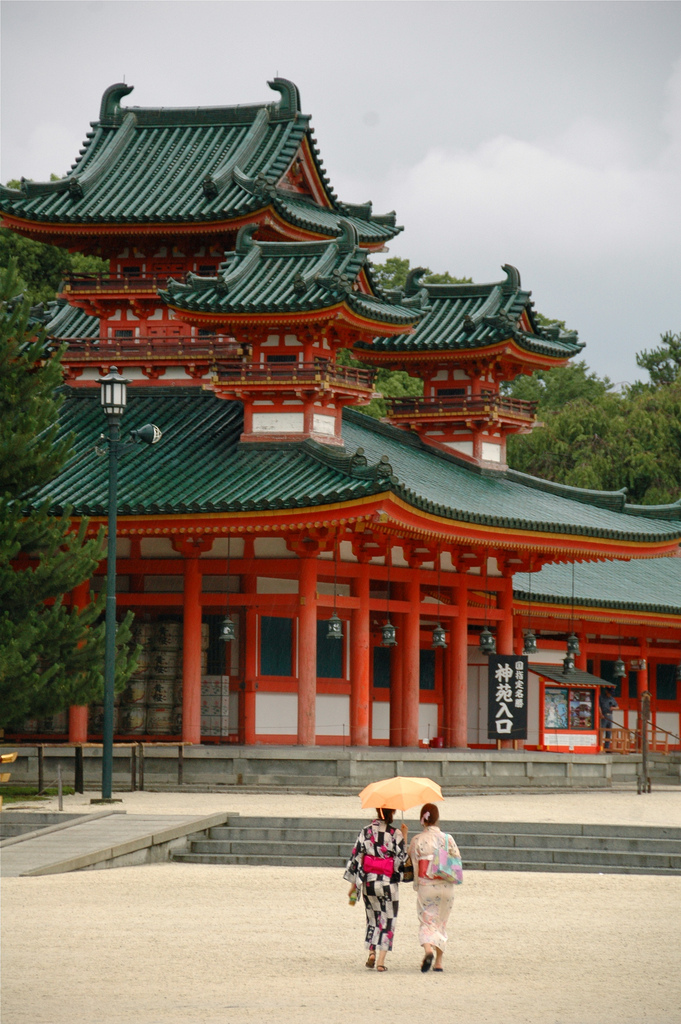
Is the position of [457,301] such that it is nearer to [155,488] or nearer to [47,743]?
[155,488]

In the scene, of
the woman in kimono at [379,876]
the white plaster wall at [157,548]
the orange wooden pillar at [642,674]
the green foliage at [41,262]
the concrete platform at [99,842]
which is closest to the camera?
the woman in kimono at [379,876]

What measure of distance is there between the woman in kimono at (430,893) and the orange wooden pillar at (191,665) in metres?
15.7

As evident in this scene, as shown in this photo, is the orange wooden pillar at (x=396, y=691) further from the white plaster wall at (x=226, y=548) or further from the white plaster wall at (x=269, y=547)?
the white plaster wall at (x=226, y=548)

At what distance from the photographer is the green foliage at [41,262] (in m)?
57.4

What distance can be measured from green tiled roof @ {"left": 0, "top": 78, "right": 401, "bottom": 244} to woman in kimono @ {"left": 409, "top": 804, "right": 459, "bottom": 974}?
2054 cm

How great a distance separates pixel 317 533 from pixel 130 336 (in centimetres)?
807

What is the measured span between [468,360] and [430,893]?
77.8 ft

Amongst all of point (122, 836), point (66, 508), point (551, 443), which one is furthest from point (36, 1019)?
point (551, 443)

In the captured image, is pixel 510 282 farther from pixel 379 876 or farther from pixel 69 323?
pixel 379 876

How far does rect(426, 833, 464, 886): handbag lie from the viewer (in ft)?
44.3

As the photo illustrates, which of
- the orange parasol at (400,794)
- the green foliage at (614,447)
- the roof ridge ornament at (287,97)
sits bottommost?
the orange parasol at (400,794)

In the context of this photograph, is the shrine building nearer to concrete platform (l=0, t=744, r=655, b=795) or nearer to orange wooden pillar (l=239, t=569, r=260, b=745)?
orange wooden pillar (l=239, t=569, r=260, b=745)

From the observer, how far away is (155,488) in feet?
95.4

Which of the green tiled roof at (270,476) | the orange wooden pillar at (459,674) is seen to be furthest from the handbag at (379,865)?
the orange wooden pillar at (459,674)
